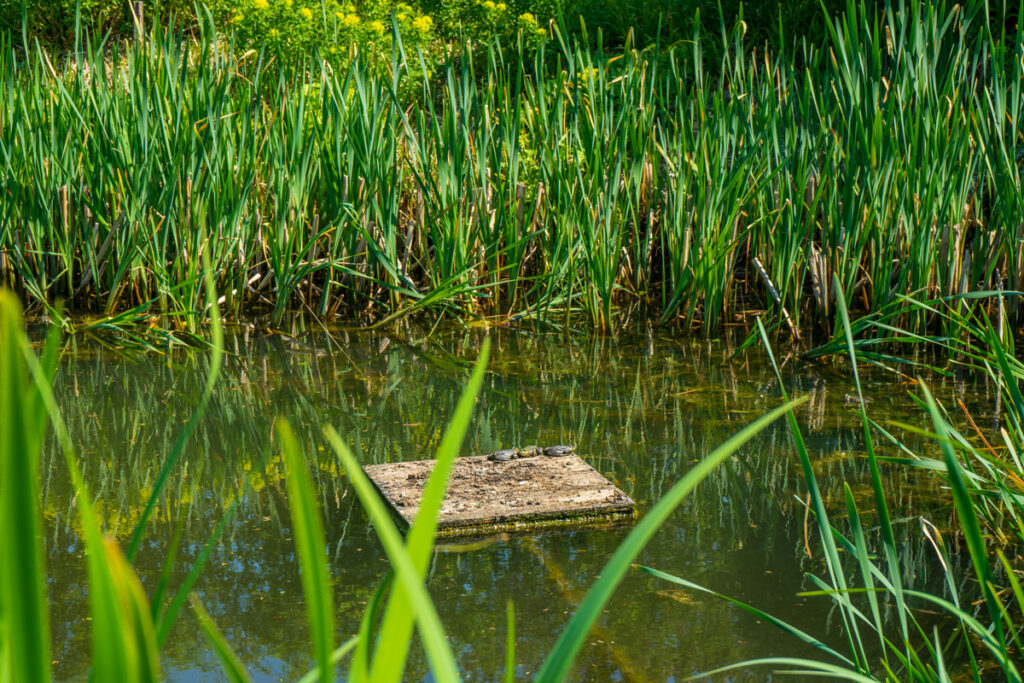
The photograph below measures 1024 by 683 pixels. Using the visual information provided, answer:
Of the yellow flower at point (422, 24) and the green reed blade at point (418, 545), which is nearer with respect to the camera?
the green reed blade at point (418, 545)

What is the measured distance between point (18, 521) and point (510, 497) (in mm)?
1708

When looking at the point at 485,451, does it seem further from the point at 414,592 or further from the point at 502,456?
the point at 414,592

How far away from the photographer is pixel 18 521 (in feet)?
1.28

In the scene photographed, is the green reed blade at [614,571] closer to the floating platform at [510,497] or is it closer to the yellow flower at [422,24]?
the floating platform at [510,497]

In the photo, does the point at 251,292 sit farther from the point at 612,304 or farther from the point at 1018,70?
the point at 1018,70

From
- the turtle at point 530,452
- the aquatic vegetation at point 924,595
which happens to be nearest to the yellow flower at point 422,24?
the turtle at point 530,452

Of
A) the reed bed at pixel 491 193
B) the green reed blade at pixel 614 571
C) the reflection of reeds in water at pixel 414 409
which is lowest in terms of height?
the reflection of reeds in water at pixel 414 409

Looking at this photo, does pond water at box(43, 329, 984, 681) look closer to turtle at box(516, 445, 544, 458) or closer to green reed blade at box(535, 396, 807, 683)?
turtle at box(516, 445, 544, 458)

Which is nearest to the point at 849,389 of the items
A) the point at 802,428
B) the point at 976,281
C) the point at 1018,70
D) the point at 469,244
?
the point at 802,428

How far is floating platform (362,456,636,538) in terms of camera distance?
6.51 ft

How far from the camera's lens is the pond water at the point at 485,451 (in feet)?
5.11

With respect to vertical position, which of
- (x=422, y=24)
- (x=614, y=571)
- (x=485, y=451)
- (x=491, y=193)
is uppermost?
(x=422, y=24)

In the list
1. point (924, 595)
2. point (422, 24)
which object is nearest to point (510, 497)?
point (924, 595)

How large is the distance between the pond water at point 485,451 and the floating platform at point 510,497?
0.19 ft
